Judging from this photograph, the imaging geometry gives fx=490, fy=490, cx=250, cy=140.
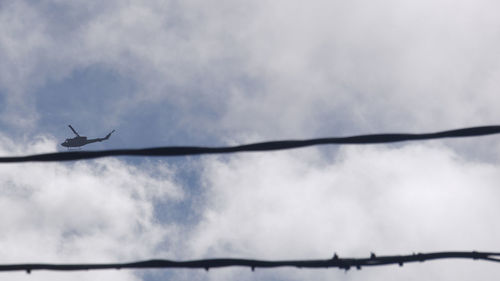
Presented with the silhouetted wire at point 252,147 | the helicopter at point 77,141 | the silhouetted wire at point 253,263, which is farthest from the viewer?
the helicopter at point 77,141

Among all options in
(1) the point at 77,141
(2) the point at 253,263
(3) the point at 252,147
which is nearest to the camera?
(3) the point at 252,147

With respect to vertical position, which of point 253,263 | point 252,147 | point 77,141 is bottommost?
point 253,263

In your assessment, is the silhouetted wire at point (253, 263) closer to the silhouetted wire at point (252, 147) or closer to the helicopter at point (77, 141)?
the silhouetted wire at point (252, 147)

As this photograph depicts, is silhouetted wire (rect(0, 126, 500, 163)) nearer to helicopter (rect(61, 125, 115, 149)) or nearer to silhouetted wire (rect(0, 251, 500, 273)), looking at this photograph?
silhouetted wire (rect(0, 251, 500, 273))

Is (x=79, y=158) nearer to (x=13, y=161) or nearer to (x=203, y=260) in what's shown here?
(x=13, y=161)

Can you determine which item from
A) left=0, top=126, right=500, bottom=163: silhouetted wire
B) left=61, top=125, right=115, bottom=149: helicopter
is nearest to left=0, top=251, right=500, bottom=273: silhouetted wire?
left=0, top=126, right=500, bottom=163: silhouetted wire

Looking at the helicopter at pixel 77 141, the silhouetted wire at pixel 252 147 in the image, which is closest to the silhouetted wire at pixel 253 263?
the silhouetted wire at pixel 252 147

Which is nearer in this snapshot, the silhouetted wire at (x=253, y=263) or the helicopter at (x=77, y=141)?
the silhouetted wire at (x=253, y=263)

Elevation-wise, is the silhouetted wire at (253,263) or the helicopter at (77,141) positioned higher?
the helicopter at (77,141)

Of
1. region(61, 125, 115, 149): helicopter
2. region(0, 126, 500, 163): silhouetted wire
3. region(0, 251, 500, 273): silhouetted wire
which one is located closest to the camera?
region(0, 126, 500, 163): silhouetted wire

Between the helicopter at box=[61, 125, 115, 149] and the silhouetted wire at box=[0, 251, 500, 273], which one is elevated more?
the helicopter at box=[61, 125, 115, 149]

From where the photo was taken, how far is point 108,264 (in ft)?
16.0

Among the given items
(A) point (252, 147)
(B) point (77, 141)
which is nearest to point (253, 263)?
(A) point (252, 147)

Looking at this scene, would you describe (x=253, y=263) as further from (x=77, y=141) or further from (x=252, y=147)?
(x=77, y=141)
